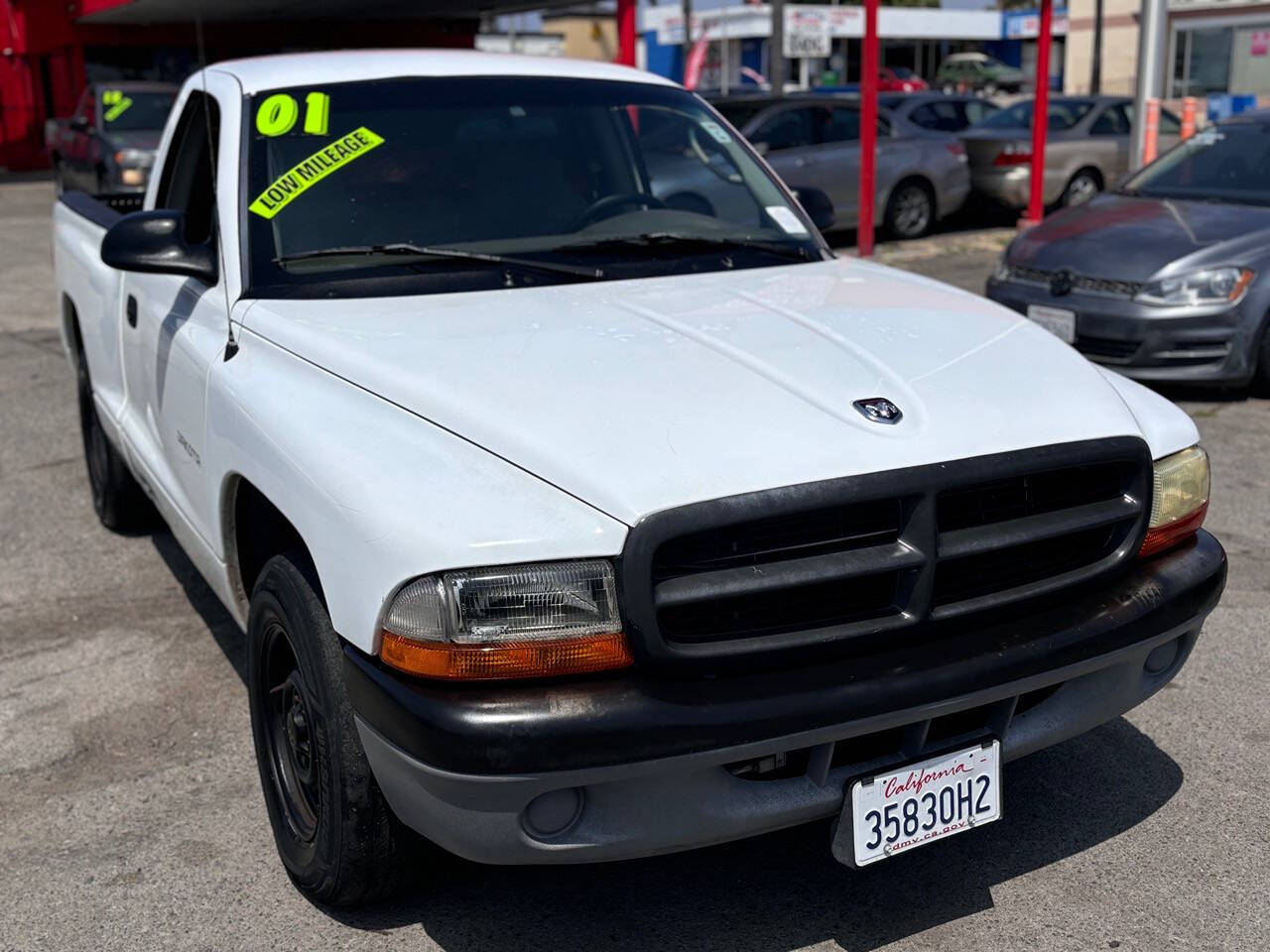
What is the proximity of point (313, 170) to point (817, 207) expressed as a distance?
1670mm

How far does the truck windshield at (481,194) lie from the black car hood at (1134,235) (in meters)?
3.70

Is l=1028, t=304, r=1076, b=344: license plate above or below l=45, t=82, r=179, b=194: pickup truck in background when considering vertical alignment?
below

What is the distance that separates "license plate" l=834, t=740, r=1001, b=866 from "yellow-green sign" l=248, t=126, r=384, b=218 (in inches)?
84.9

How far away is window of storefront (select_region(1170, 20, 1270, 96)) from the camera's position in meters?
38.3

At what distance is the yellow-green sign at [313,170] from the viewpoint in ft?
12.0

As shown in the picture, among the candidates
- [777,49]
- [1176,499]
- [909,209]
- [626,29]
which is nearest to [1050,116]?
[909,209]

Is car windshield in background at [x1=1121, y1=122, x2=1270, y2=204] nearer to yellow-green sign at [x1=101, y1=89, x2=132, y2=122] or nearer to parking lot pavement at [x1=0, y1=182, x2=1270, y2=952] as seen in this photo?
parking lot pavement at [x1=0, y1=182, x2=1270, y2=952]

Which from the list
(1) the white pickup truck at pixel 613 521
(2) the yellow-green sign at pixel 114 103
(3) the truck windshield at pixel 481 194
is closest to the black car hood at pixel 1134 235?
(3) the truck windshield at pixel 481 194

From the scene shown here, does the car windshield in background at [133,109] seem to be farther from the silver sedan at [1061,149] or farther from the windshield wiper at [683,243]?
the windshield wiper at [683,243]

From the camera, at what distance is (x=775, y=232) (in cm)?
417

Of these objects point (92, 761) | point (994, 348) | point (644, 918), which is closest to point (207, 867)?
point (92, 761)

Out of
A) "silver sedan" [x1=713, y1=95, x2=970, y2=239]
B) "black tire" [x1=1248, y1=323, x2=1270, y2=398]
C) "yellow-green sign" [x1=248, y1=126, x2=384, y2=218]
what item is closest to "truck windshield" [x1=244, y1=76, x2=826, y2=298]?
"yellow-green sign" [x1=248, y1=126, x2=384, y2=218]

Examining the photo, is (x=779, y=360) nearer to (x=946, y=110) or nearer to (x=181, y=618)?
(x=181, y=618)

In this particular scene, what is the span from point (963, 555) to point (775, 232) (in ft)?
5.79
